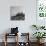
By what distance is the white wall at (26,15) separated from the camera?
703 centimetres

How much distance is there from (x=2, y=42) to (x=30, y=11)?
6.07 feet

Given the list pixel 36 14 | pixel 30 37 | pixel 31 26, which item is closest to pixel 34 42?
pixel 30 37

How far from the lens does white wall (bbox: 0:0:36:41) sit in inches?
277

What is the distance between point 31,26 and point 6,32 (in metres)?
1.14

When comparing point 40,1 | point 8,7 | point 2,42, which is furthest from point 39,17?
point 2,42

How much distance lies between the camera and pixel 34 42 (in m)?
7.09

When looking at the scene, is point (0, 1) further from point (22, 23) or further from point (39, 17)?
point (39, 17)

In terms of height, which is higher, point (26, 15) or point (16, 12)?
point (16, 12)

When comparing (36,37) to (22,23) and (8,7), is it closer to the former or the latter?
(22,23)

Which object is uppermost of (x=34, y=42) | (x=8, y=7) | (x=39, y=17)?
(x=8, y=7)

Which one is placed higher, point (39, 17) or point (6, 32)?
point (39, 17)

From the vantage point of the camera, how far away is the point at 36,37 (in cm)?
680

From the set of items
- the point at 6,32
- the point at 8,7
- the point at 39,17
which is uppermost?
the point at 8,7

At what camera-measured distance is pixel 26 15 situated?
709 centimetres
